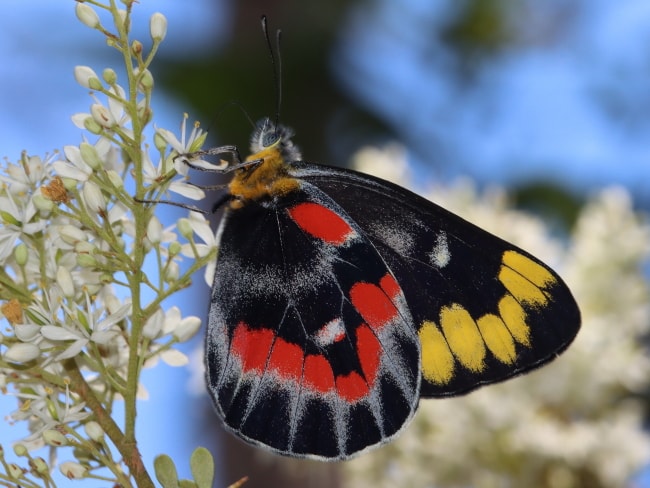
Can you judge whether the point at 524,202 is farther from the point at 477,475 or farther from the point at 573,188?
the point at 477,475

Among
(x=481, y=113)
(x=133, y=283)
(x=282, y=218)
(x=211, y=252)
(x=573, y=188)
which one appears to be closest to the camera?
(x=133, y=283)

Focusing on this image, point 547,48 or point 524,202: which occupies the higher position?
point 547,48

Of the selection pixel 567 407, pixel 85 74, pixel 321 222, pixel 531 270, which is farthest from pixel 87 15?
pixel 567 407

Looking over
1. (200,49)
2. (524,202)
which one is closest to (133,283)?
(524,202)

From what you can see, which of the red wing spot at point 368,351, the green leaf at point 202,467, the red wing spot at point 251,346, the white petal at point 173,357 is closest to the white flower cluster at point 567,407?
the red wing spot at point 368,351

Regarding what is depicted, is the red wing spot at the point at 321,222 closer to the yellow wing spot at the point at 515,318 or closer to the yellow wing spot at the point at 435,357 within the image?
the yellow wing spot at the point at 435,357

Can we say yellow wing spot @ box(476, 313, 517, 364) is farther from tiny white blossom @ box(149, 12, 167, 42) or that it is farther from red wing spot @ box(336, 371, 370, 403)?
tiny white blossom @ box(149, 12, 167, 42)

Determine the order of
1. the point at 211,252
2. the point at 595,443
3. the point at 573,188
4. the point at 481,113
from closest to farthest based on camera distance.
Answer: the point at 211,252
the point at 595,443
the point at 481,113
the point at 573,188

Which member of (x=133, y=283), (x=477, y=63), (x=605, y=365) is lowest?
(x=133, y=283)
